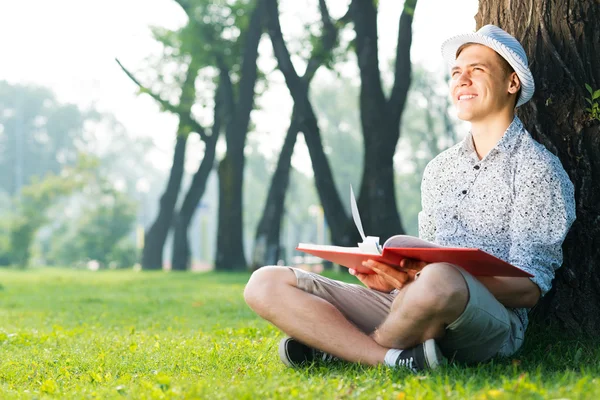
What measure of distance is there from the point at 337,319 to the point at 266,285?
0.42 m

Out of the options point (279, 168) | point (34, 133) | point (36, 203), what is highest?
point (34, 133)

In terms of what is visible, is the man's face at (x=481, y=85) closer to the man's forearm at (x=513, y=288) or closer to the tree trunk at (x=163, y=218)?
the man's forearm at (x=513, y=288)

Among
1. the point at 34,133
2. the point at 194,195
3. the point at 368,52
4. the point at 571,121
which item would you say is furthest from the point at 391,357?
the point at 34,133

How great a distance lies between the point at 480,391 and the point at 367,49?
47.1 ft

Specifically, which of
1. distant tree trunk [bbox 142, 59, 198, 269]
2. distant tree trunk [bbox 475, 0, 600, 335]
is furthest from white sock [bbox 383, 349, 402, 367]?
distant tree trunk [bbox 142, 59, 198, 269]

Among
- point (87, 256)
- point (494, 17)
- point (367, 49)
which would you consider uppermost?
point (367, 49)

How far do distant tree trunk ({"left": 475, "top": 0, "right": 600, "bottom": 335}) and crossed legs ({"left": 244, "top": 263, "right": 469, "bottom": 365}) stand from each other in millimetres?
1311

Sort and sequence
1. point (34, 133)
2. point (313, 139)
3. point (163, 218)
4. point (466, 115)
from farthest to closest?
point (34, 133), point (163, 218), point (313, 139), point (466, 115)

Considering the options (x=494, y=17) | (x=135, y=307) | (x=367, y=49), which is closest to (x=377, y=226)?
(x=367, y=49)

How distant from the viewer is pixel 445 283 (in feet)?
14.0

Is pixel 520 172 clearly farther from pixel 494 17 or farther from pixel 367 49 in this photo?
pixel 367 49

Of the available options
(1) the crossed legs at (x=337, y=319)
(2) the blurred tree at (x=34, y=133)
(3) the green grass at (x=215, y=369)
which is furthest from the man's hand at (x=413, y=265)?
(2) the blurred tree at (x=34, y=133)

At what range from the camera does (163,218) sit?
29.0m

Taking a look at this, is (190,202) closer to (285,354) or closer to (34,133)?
(285,354)
